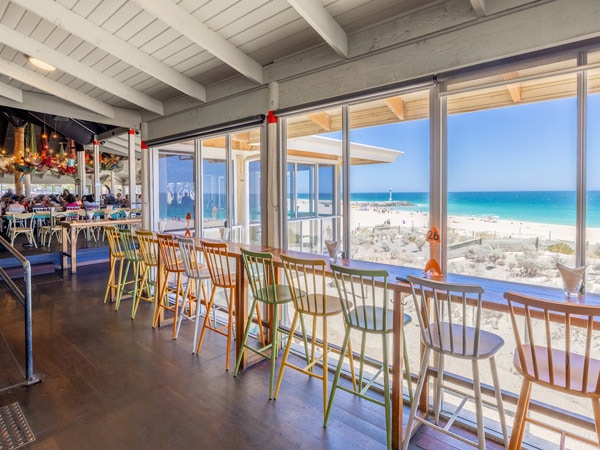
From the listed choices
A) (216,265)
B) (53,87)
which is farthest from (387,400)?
(53,87)

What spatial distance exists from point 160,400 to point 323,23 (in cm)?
315

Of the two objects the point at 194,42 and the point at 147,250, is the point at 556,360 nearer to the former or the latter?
the point at 194,42

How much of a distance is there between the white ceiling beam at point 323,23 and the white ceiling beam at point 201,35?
1.02 meters

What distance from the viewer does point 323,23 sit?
2736 millimetres

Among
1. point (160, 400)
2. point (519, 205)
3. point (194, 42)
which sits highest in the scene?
point (194, 42)

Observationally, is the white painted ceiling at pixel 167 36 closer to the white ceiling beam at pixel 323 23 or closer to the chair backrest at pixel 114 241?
the white ceiling beam at pixel 323 23

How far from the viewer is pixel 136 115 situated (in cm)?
573

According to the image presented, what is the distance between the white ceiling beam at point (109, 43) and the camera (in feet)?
9.57

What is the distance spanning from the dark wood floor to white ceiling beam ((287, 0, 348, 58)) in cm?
283

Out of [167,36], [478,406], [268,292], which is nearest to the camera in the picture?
[478,406]

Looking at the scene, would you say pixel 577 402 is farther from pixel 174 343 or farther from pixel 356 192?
pixel 174 343

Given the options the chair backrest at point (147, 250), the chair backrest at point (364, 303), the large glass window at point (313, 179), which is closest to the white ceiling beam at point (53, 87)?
the chair backrest at point (147, 250)

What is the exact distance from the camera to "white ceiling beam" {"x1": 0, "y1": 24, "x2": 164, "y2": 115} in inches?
135

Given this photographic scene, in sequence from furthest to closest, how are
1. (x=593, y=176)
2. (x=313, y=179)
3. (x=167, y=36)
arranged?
(x=313, y=179), (x=167, y=36), (x=593, y=176)
